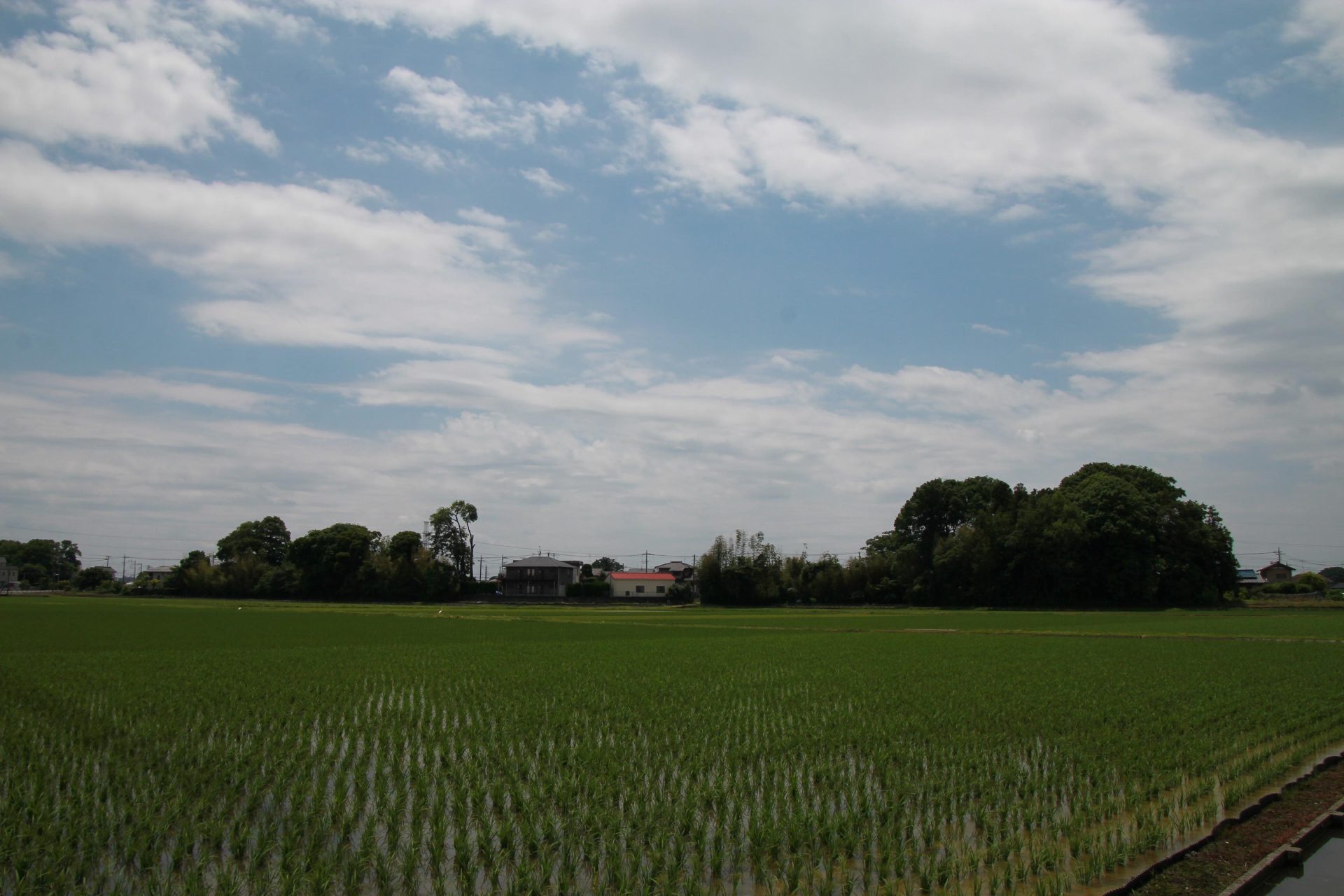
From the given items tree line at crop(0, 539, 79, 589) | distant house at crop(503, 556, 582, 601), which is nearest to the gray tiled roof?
distant house at crop(503, 556, 582, 601)

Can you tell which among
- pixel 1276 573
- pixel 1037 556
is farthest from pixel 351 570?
pixel 1276 573

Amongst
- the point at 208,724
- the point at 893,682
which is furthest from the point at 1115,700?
the point at 208,724

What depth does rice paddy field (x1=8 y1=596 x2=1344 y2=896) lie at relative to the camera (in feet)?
23.8

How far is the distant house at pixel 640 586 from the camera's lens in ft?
377

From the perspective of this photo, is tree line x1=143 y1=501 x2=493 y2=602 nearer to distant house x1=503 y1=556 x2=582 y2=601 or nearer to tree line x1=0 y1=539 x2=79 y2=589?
distant house x1=503 y1=556 x2=582 y2=601

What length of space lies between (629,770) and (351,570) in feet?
321

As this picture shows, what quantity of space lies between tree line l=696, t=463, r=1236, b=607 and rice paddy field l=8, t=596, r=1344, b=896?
5220 cm

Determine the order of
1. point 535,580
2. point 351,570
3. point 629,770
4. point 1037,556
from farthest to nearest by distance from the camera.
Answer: point 535,580 < point 351,570 < point 1037,556 < point 629,770

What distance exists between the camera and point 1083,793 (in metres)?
9.82

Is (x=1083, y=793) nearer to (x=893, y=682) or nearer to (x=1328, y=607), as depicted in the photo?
(x=893, y=682)

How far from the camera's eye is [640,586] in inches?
4604

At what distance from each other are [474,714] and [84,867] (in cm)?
865

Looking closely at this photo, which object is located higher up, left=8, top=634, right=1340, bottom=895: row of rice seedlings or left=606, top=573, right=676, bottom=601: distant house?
left=8, top=634, right=1340, bottom=895: row of rice seedlings

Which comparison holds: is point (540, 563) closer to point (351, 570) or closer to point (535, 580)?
point (535, 580)
